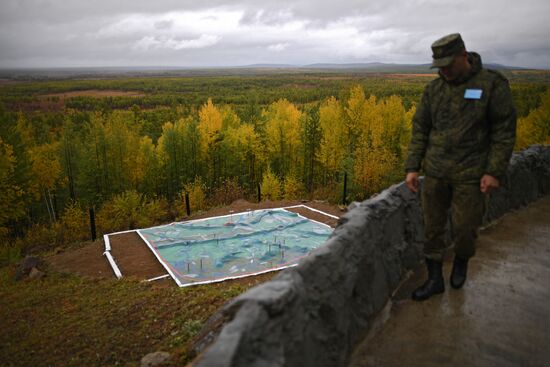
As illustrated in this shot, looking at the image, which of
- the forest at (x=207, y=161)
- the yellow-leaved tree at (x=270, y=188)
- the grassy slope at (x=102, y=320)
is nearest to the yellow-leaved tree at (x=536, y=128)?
the forest at (x=207, y=161)

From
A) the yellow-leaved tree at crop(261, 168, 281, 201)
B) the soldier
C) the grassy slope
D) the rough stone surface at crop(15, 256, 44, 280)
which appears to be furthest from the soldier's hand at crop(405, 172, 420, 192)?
the yellow-leaved tree at crop(261, 168, 281, 201)

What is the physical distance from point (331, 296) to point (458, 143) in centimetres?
158

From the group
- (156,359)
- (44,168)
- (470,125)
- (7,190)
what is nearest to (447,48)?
(470,125)

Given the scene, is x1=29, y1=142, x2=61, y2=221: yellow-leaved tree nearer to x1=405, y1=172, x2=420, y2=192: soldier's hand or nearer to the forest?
the forest

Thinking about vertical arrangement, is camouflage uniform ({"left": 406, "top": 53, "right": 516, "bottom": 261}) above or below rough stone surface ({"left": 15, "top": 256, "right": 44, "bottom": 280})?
above

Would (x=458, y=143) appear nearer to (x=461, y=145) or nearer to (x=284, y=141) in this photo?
(x=461, y=145)

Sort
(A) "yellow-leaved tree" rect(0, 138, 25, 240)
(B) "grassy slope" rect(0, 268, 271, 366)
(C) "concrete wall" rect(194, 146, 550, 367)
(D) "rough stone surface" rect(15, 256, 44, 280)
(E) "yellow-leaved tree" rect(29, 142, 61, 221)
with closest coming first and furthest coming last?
(C) "concrete wall" rect(194, 146, 550, 367) → (B) "grassy slope" rect(0, 268, 271, 366) → (D) "rough stone surface" rect(15, 256, 44, 280) → (A) "yellow-leaved tree" rect(0, 138, 25, 240) → (E) "yellow-leaved tree" rect(29, 142, 61, 221)

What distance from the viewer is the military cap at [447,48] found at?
9.11 ft

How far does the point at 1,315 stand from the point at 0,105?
74.1ft

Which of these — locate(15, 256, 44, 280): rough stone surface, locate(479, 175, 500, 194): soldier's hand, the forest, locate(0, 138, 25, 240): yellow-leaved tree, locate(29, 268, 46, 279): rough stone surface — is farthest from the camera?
the forest

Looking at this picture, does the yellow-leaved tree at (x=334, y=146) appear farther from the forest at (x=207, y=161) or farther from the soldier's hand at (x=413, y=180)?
the soldier's hand at (x=413, y=180)

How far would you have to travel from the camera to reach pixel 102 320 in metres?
6.44

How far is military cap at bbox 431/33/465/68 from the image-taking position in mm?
2777

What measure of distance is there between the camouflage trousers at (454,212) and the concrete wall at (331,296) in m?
0.30
